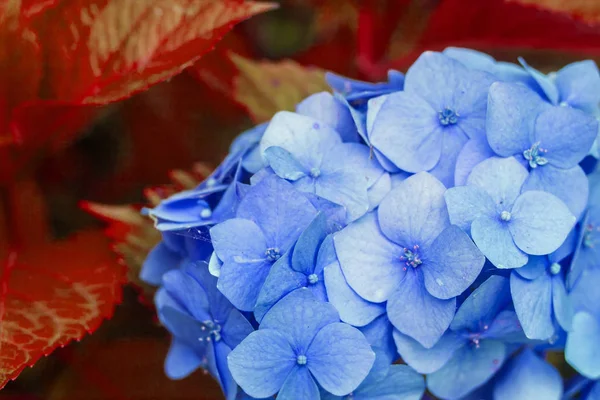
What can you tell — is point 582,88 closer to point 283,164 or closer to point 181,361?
point 283,164

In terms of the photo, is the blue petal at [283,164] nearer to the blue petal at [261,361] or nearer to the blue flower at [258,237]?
the blue flower at [258,237]

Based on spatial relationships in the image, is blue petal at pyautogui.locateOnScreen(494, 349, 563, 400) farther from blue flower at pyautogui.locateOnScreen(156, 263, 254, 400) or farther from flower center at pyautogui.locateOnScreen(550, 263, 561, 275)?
blue flower at pyautogui.locateOnScreen(156, 263, 254, 400)

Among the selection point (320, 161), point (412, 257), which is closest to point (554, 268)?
point (412, 257)

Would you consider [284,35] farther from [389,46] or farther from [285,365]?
[285,365]

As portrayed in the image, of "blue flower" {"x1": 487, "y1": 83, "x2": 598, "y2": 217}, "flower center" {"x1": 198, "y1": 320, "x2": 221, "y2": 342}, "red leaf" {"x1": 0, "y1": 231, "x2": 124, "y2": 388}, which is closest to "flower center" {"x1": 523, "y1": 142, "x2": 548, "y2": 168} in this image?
"blue flower" {"x1": 487, "y1": 83, "x2": 598, "y2": 217}

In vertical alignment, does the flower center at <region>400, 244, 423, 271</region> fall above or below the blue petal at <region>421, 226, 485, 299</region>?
below

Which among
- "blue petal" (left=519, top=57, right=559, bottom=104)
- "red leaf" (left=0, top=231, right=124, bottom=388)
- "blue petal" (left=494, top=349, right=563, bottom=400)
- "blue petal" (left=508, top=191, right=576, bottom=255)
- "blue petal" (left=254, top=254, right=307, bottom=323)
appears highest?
"blue petal" (left=519, top=57, right=559, bottom=104)

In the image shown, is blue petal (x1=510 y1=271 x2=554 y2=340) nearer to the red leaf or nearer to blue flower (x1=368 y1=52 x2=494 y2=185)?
blue flower (x1=368 y1=52 x2=494 y2=185)

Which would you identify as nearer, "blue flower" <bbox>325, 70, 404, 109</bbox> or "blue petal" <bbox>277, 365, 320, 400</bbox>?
"blue petal" <bbox>277, 365, 320, 400</bbox>
